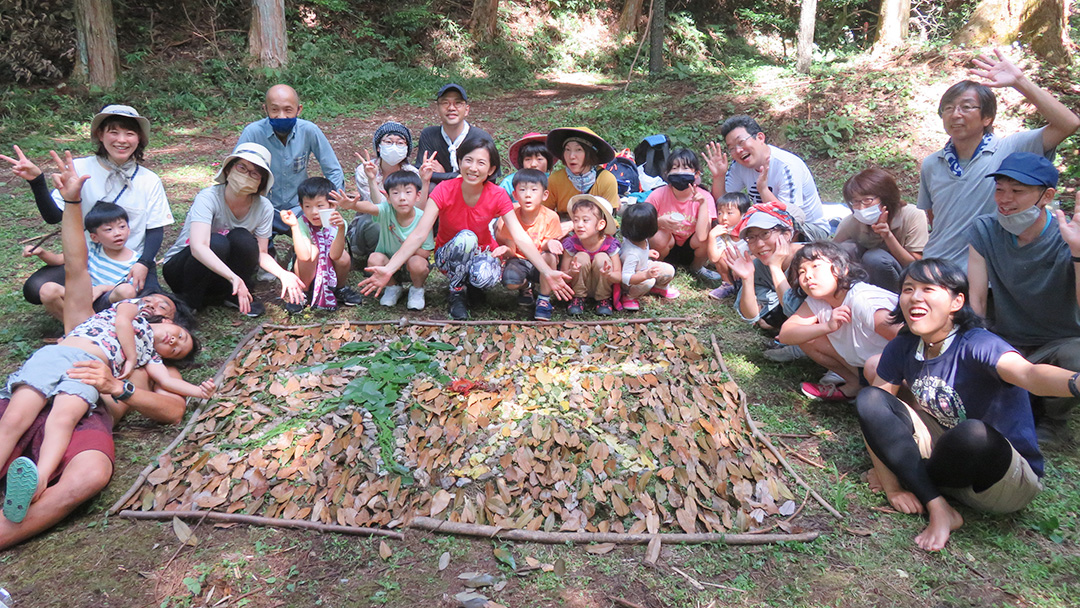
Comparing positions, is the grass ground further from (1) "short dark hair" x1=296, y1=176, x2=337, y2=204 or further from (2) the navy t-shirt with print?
(1) "short dark hair" x1=296, y1=176, x2=337, y2=204

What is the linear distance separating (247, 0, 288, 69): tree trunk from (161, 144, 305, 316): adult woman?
7293 mm

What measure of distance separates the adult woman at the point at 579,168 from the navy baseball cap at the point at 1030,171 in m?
2.58

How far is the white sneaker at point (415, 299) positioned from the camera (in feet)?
15.2

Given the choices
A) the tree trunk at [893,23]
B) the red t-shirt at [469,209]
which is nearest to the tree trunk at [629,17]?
the tree trunk at [893,23]

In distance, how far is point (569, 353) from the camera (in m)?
3.95

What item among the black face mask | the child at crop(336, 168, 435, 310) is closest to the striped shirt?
the child at crop(336, 168, 435, 310)

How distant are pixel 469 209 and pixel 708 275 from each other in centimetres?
201

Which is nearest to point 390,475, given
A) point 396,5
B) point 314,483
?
point 314,483

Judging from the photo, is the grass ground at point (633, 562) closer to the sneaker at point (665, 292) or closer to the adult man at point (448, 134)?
the sneaker at point (665, 292)

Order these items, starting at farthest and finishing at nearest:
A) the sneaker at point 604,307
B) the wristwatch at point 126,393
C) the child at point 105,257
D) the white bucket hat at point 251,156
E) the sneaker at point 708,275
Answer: the sneaker at point 708,275, the sneaker at point 604,307, the white bucket hat at point 251,156, the child at point 105,257, the wristwatch at point 126,393

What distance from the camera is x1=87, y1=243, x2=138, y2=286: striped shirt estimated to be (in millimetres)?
3877

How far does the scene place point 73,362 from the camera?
2.95 metres

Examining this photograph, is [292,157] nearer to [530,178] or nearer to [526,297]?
[530,178]

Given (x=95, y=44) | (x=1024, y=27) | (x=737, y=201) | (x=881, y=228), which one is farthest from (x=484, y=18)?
(x=881, y=228)
